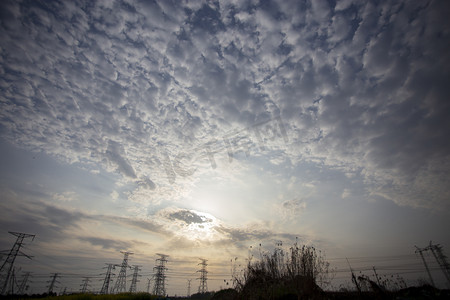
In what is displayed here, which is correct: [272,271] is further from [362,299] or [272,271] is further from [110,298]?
[110,298]

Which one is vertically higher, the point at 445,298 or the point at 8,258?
the point at 8,258

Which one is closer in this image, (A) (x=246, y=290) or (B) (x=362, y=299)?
(B) (x=362, y=299)

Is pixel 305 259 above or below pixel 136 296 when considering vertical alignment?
above

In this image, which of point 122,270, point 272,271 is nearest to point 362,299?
point 272,271

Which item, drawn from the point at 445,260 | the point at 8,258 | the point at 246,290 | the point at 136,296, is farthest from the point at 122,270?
the point at 445,260

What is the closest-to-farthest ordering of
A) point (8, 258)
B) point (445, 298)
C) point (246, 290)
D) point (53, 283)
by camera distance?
point (445, 298)
point (246, 290)
point (8, 258)
point (53, 283)

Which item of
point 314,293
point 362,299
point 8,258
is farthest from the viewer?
point 8,258

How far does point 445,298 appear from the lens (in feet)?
28.9

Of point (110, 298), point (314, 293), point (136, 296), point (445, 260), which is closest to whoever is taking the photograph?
point (314, 293)

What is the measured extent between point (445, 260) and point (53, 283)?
123207 millimetres

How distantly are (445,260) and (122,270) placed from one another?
288 ft

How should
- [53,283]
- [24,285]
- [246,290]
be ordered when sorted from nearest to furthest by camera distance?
[246,290] < [53,283] < [24,285]

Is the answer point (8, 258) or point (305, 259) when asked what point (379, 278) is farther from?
point (8, 258)

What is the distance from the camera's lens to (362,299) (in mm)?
9852
